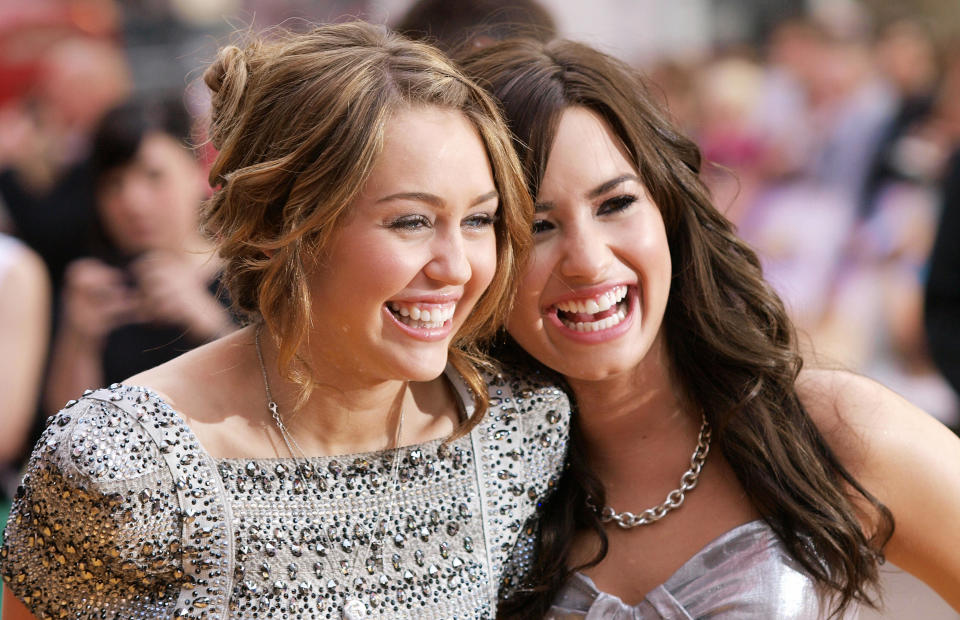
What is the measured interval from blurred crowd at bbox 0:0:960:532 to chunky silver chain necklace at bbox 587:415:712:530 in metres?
2.18

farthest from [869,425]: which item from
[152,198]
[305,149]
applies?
[152,198]

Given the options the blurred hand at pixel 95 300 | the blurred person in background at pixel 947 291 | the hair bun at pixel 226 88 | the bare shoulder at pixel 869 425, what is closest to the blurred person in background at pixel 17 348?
the blurred hand at pixel 95 300

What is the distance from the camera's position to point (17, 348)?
4332mm

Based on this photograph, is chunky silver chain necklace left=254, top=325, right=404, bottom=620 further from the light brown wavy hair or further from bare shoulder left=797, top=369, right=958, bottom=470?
bare shoulder left=797, top=369, right=958, bottom=470

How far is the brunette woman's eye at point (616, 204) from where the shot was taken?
2.38 meters

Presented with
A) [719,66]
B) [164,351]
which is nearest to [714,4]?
[719,66]

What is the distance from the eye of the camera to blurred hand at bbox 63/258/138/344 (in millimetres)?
4441

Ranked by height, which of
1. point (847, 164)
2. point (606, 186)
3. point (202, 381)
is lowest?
point (847, 164)

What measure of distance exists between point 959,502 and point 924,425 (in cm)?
17

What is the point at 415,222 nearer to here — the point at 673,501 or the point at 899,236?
the point at 673,501

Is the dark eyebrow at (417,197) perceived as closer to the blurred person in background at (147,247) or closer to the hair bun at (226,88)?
the hair bun at (226,88)

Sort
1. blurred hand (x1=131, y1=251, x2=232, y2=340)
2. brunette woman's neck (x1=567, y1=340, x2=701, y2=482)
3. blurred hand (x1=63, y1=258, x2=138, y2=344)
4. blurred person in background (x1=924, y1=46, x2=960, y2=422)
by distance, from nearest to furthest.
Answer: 1. brunette woman's neck (x1=567, y1=340, x2=701, y2=482)
2. blurred person in background (x1=924, y1=46, x2=960, y2=422)
3. blurred hand (x1=131, y1=251, x2=232, y2=340)
4. blurred hand (x1=63, y1=258, x2=138, y2=344)

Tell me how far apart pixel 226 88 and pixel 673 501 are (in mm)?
1271

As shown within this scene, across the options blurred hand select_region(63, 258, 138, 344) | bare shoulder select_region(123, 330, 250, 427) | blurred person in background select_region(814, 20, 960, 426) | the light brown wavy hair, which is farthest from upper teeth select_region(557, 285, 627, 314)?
blurred person in background select_region(814, 20, 960, 426)
